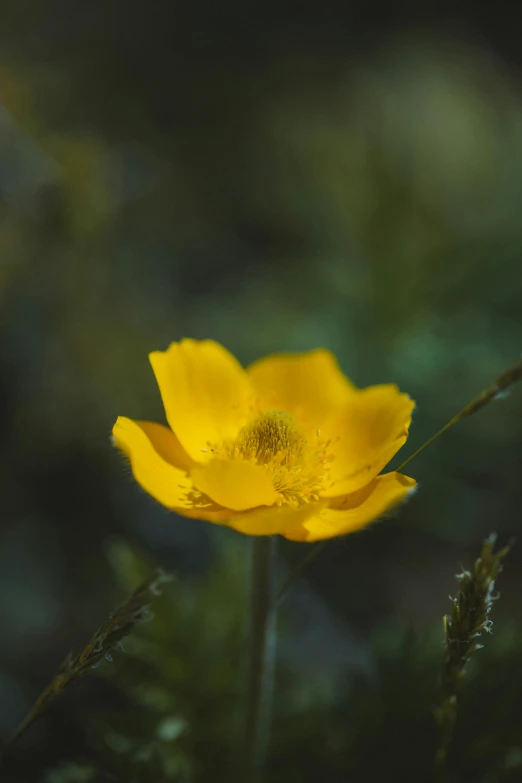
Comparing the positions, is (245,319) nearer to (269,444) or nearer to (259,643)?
(269,444)

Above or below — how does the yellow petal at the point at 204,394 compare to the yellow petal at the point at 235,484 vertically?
above

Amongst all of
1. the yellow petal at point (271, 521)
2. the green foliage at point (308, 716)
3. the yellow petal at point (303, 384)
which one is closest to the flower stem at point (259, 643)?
the green foliage at point (308, 716)

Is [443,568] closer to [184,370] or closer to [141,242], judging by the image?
[184,370]

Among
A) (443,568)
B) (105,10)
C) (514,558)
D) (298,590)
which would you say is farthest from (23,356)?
(105,10)

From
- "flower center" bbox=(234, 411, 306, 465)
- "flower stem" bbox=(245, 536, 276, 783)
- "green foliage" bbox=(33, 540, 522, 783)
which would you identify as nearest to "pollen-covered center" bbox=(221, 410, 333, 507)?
"flower center" bbox=(234, 411, 306, 465)

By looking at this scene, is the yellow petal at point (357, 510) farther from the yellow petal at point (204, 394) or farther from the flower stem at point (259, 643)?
the yellow petal at point (204, 394)

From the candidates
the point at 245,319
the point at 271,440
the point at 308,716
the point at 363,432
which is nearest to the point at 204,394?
the point at 271,440
